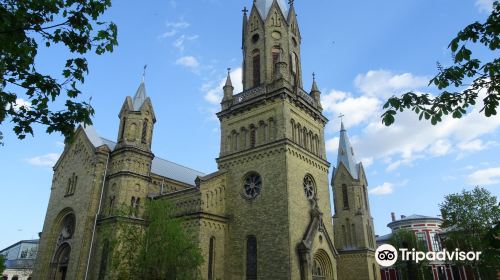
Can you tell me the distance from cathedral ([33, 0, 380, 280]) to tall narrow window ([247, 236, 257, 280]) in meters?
0.07

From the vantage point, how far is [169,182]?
33.3 m

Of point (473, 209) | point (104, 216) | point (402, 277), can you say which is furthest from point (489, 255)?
point (402, 277)

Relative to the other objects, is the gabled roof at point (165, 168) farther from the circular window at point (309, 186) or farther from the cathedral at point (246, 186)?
the circular window at point (309, 186)

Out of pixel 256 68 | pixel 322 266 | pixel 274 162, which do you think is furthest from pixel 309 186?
pixel 256 68

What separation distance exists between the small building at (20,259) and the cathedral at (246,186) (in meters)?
35.4

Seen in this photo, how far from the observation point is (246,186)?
26953 millimetres

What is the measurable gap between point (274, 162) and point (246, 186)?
3.01m

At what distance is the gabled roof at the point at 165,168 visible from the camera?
3269 centimetres

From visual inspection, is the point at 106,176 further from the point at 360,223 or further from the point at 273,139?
the point at 360,223

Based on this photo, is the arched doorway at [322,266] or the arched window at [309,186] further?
the arched window at [309,186]

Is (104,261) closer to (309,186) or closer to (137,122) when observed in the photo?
(137,122)

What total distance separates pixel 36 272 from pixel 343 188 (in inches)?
1178

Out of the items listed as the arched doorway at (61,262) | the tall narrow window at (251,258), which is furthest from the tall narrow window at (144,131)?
the tall narrow window at (251,258)

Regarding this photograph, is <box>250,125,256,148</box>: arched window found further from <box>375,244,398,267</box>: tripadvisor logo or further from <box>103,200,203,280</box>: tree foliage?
<box>375,244,398,267</box>: tripadvisor logo
